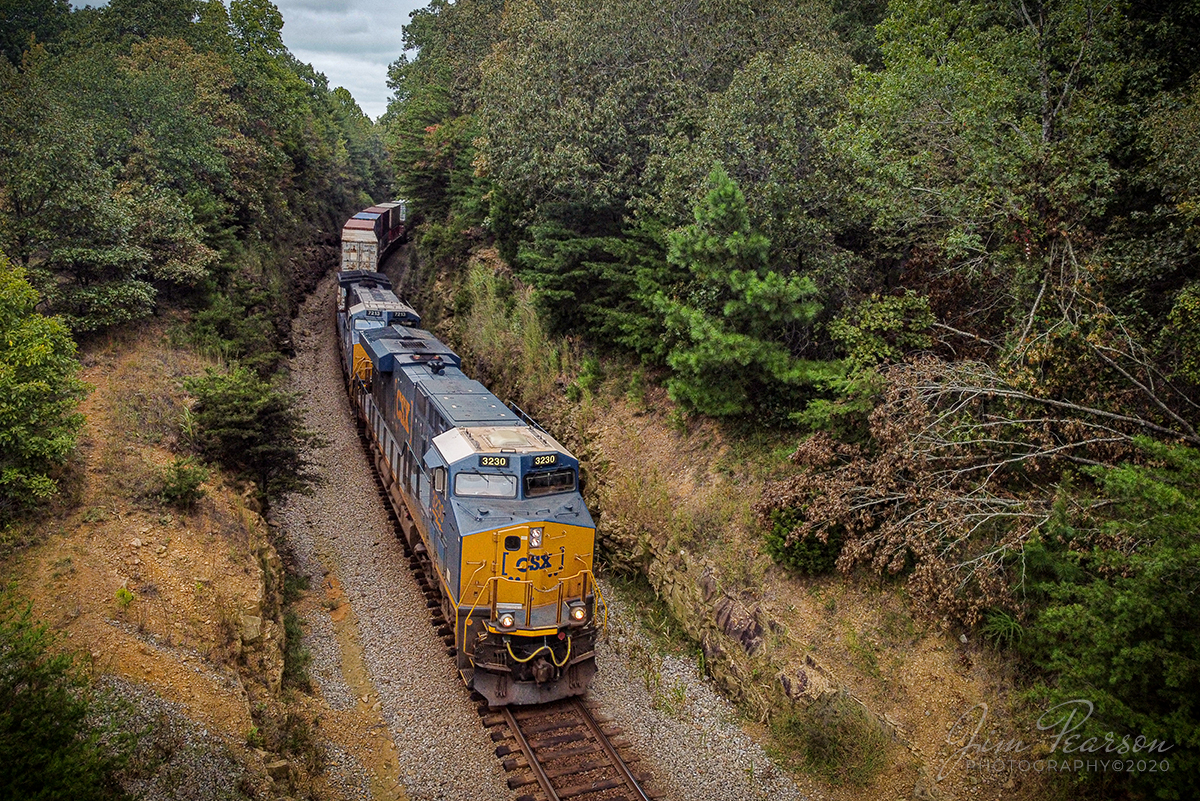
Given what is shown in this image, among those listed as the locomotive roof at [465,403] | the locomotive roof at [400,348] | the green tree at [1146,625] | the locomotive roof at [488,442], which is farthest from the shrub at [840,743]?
the locomotive roof at [400,348]

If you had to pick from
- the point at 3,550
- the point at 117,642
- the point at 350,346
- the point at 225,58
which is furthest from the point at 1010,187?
the point at 225,58

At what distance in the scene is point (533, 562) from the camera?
493 inches

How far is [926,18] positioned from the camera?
711 inches

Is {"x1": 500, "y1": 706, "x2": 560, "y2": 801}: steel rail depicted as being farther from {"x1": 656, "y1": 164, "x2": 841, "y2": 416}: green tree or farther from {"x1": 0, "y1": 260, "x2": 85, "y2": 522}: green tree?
{"x1": 0, "y1": 260, "x2": 85, "y2": 522}: green tree

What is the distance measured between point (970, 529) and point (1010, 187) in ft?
19.9

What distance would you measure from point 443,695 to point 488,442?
472 cm

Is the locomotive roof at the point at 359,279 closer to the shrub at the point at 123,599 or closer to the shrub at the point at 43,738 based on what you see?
the shrub at the point at 123,599

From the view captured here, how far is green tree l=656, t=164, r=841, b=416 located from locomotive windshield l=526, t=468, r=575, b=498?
3511 millimetres

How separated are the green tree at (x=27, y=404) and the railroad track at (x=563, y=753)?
8.72 meters

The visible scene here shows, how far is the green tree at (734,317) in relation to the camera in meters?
13.8

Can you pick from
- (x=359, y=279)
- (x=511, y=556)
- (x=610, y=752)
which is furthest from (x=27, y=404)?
(x=359, y=279)

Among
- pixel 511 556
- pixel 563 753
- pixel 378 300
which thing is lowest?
pixel 563 753

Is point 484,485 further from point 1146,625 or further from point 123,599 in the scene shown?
point 1146,625

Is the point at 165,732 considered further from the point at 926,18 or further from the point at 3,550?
the point at 926,18
